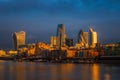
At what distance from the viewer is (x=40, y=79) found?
6875 cm

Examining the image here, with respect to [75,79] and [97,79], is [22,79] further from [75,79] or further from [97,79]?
[97,79]

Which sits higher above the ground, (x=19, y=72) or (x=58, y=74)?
(x=19, y=72)

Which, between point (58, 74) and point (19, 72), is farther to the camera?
point (19, 72)

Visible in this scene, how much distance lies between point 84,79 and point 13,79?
14.9 m

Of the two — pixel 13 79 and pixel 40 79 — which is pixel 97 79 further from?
pixel 13 79

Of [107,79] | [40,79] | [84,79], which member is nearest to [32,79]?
[40,79]

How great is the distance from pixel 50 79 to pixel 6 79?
929cm

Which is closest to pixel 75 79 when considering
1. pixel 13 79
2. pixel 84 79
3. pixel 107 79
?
pixel 84 79

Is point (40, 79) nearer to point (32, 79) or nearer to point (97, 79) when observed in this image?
point (32, 79)

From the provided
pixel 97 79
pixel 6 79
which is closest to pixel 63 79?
pixel 97 79

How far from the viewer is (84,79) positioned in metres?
70.3

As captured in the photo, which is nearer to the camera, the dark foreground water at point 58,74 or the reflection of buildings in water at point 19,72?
the dark foreground water at point 58,74

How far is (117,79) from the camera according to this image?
7050cm

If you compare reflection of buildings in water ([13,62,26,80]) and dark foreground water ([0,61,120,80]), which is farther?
reflection of buildings in water ([13,62,26,80])
